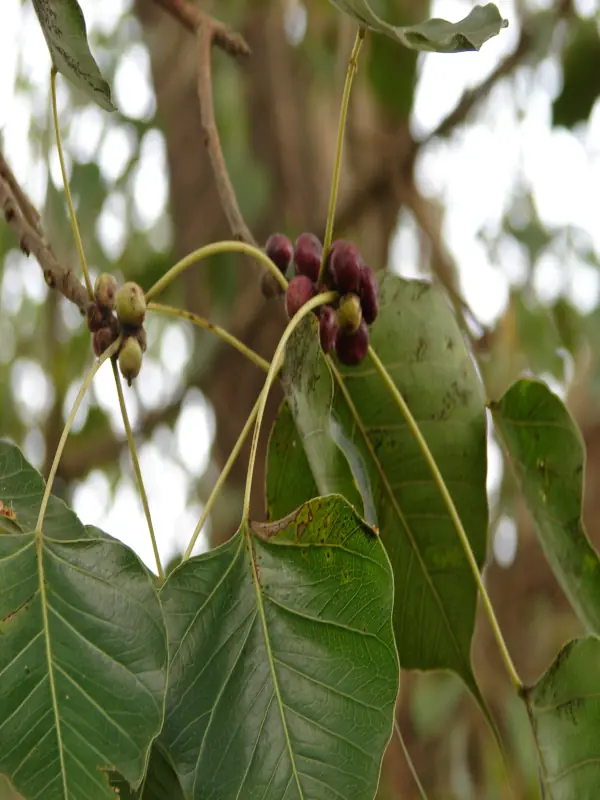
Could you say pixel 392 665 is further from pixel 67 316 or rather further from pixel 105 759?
pixel 67 316

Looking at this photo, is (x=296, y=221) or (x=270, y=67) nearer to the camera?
(x=296, y=221)

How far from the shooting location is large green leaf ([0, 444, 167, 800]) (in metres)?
0.41

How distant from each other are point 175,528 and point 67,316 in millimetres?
563

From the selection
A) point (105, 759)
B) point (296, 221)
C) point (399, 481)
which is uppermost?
point (296, 221)

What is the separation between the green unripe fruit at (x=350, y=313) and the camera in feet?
1.91

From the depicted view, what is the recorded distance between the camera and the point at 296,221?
6.03 ft

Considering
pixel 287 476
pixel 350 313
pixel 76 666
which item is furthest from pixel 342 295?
pixel 76 666

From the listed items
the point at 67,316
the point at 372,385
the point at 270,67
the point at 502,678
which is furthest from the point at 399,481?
the point at 502,678

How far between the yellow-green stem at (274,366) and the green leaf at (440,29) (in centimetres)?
14

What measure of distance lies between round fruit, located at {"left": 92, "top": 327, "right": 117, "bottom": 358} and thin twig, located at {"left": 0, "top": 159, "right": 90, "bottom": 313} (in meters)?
0.02

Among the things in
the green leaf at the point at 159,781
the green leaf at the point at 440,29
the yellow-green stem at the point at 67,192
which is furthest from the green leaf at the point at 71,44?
the green leaf at the point at 159,781

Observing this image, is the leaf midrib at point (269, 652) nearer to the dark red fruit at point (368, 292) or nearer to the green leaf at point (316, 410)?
the green leaf at point (316, 410)

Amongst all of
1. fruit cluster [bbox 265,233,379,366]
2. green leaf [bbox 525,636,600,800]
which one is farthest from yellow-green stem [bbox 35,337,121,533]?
green leaf [bbox 525,636,600,800]

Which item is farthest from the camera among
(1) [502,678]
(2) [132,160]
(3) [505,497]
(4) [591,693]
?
(1) [502,678]
